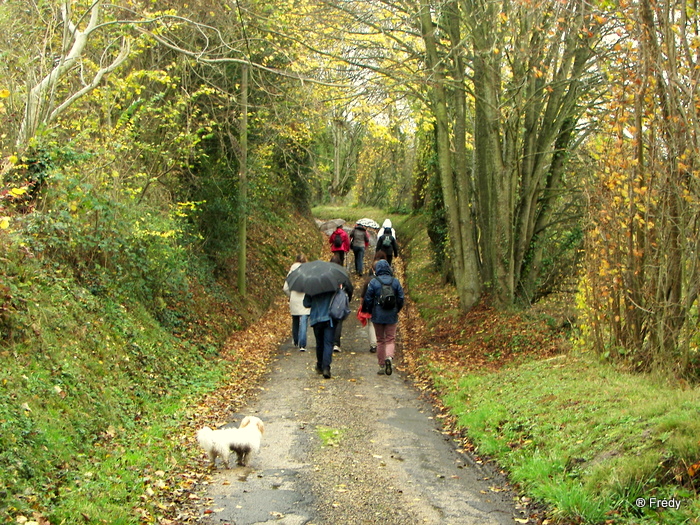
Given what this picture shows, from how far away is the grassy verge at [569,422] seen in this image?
5629 mm

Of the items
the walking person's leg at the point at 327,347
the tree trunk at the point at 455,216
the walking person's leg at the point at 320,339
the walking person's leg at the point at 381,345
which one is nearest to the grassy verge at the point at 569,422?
the walking person's leg at the point at 381,345

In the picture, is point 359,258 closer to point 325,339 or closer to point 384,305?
point 384,305

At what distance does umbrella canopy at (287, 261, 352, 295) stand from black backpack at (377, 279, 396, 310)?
677mm

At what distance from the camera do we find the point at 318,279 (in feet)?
40.6

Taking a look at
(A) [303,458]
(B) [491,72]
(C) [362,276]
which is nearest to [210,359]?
(A) [303,458]

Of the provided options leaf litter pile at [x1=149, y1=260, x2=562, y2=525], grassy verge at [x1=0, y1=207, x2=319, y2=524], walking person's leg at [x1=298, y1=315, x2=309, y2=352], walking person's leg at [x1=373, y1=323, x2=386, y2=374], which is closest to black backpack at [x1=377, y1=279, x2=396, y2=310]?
walking person's leg at [x1=373, y1=323, x2=386, y2=374]

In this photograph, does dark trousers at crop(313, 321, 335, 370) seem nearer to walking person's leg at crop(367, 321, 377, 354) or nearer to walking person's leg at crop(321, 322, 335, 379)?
walking person's leg at crop(321, 322, 335, 379)

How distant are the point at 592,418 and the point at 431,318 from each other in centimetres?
1143

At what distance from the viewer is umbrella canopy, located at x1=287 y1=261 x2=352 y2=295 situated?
484 inches

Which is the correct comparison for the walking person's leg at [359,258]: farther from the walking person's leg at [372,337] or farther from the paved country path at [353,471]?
the paved country path at [353,471]

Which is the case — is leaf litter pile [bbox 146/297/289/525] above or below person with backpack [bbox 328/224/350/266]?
below

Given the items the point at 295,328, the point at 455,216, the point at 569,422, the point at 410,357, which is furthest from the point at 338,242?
the point at 569,422

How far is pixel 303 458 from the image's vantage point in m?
7.66

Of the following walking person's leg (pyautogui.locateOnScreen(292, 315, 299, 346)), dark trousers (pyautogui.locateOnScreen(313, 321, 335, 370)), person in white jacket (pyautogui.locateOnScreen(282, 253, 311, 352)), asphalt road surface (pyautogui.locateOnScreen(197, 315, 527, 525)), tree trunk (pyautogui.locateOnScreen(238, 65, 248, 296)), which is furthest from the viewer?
tree trunk (pyautogui.locateOnScreen(238, 65, 248, 296))
